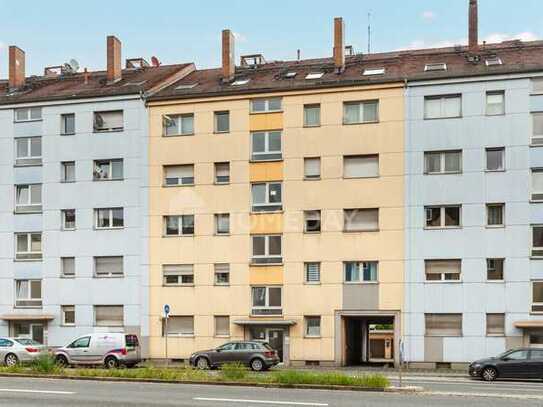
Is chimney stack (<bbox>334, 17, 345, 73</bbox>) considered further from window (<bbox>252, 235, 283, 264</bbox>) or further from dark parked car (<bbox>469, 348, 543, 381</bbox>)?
dark parked car (<bbox>469, 348, 543, 381</bbox>)

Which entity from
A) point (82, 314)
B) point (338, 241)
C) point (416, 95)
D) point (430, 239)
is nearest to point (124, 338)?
point (82, 314)

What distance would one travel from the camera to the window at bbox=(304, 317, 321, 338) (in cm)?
4322

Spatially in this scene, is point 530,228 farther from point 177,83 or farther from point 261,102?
point 177,83

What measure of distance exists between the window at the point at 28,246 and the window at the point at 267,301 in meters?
11.8

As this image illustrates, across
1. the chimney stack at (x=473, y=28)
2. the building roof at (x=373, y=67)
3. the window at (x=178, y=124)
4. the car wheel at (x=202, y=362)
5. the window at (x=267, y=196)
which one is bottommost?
the car wheel at (x=202, y=362)

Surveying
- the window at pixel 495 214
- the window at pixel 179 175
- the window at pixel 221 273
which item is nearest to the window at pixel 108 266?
the window at pixel 179 175

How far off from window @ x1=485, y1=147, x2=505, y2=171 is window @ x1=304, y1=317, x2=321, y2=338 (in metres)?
10.8

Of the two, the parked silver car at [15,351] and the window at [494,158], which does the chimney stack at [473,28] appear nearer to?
the window at [494,158]

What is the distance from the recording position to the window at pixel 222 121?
1785 inches

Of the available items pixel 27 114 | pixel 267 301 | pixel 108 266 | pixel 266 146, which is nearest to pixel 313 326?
pixel 267 301

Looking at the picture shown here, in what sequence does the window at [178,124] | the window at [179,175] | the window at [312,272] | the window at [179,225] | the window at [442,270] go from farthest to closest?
the window at [178,124]
the window at [179,175]
the window at [179,225]
the window at [312,272]
the window at [442,270]

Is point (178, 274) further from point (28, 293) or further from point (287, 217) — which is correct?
point (28, 293)

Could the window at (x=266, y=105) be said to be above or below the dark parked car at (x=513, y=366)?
above

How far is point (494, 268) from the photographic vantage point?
41375mm
